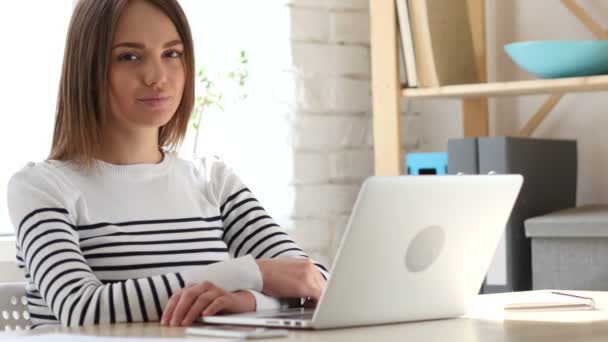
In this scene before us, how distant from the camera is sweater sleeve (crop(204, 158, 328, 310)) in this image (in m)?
1.77

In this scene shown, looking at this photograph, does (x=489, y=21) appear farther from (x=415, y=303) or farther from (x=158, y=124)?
(x=415, y=303)

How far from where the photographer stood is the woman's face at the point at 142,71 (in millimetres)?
1704

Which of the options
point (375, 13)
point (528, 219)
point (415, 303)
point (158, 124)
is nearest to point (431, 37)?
point (375, 13)

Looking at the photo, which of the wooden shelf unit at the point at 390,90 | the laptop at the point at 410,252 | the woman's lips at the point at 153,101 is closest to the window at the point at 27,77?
the wooden shelf unit at the point at 390,90

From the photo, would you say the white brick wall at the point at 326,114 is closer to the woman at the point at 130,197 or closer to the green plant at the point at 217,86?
the green plant at the point at 217,86

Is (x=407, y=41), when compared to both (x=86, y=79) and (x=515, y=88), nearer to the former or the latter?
(x=515, y=88)

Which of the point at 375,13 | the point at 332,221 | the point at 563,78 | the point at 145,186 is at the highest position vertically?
the point at 375,13

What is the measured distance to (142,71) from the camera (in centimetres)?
170

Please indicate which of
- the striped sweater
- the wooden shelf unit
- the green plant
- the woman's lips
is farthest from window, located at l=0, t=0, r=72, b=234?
the woman's lips

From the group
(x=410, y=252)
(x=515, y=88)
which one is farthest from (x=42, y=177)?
(x=515, y=88)

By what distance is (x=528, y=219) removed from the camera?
234 centimetres

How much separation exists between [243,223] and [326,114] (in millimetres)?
951

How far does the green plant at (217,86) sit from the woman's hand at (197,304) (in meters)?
1.39

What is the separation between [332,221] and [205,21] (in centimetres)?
60
